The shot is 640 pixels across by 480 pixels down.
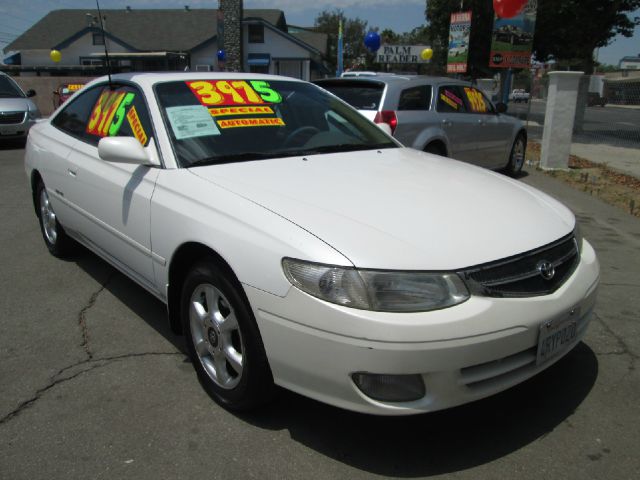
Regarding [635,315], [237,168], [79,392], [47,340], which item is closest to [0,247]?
[47,340]

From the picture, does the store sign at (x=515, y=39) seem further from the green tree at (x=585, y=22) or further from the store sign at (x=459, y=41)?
the green tree at (x=585, y=22)

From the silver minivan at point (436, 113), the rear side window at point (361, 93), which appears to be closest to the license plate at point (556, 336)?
the silver minivan at point (436, 113)

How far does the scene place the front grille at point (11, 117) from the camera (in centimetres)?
1209

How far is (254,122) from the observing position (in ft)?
→ 11.2

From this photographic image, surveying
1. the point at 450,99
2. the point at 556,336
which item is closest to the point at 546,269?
the point at 556,336

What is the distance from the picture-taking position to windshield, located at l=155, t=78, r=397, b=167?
3160 millimetres

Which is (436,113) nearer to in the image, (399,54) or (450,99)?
(450,99)

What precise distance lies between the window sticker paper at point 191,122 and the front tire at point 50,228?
1.94 meters

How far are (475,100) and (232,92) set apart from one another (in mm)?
5758

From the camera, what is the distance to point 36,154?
4691 mm

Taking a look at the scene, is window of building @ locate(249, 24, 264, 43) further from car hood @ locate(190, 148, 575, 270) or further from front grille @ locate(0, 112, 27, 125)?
car hood @ locate(190, 148, 575, 270)

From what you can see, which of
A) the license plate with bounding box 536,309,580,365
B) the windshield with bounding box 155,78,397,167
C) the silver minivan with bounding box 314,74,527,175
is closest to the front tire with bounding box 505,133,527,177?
the silver minivan with bounding box 314,74,527,175

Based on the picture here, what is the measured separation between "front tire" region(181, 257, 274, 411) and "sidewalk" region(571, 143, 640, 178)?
928 cm

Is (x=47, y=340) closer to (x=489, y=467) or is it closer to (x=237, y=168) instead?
(x=237, y=168)
